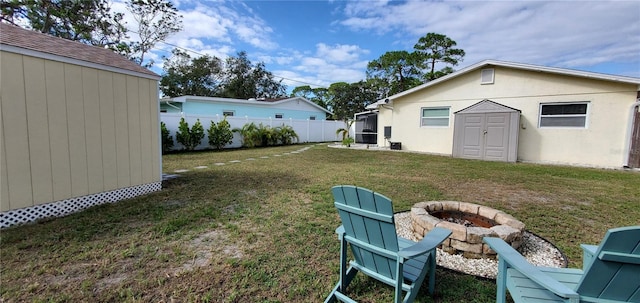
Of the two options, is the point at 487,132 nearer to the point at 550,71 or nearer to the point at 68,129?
the point at 550,71

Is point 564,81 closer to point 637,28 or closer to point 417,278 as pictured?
point 637,28

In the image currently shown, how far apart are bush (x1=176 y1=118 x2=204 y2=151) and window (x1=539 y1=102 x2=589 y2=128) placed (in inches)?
524

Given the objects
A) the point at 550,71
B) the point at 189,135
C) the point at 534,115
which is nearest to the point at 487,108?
the point at 534,115

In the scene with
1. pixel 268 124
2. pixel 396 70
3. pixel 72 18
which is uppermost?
pixel 396 70

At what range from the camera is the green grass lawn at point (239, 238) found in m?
2.13

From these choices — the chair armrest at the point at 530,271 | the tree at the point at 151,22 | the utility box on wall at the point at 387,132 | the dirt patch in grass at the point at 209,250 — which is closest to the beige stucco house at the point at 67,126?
the dirt patch in grass at the point at 209,250

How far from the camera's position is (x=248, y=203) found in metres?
4.38

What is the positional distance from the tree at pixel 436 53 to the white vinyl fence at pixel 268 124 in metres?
10.6

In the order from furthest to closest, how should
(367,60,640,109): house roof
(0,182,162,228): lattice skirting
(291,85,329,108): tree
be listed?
(291,85,329,108): tree, (367,60,640,109): house roof, (0,182,162,228): lattice skirting

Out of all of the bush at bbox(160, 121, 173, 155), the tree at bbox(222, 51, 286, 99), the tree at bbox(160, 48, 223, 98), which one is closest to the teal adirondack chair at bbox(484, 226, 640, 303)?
the bush at bbox(160, 121, 173, 155)

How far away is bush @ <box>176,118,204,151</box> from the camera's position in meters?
11.5

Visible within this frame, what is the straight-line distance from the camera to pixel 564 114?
9016mm

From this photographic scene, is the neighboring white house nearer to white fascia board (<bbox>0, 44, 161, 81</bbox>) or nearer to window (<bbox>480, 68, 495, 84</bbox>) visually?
white fascia board (<bbox>0, 44, 161, 81</bbox>)

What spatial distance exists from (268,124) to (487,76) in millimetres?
10738
